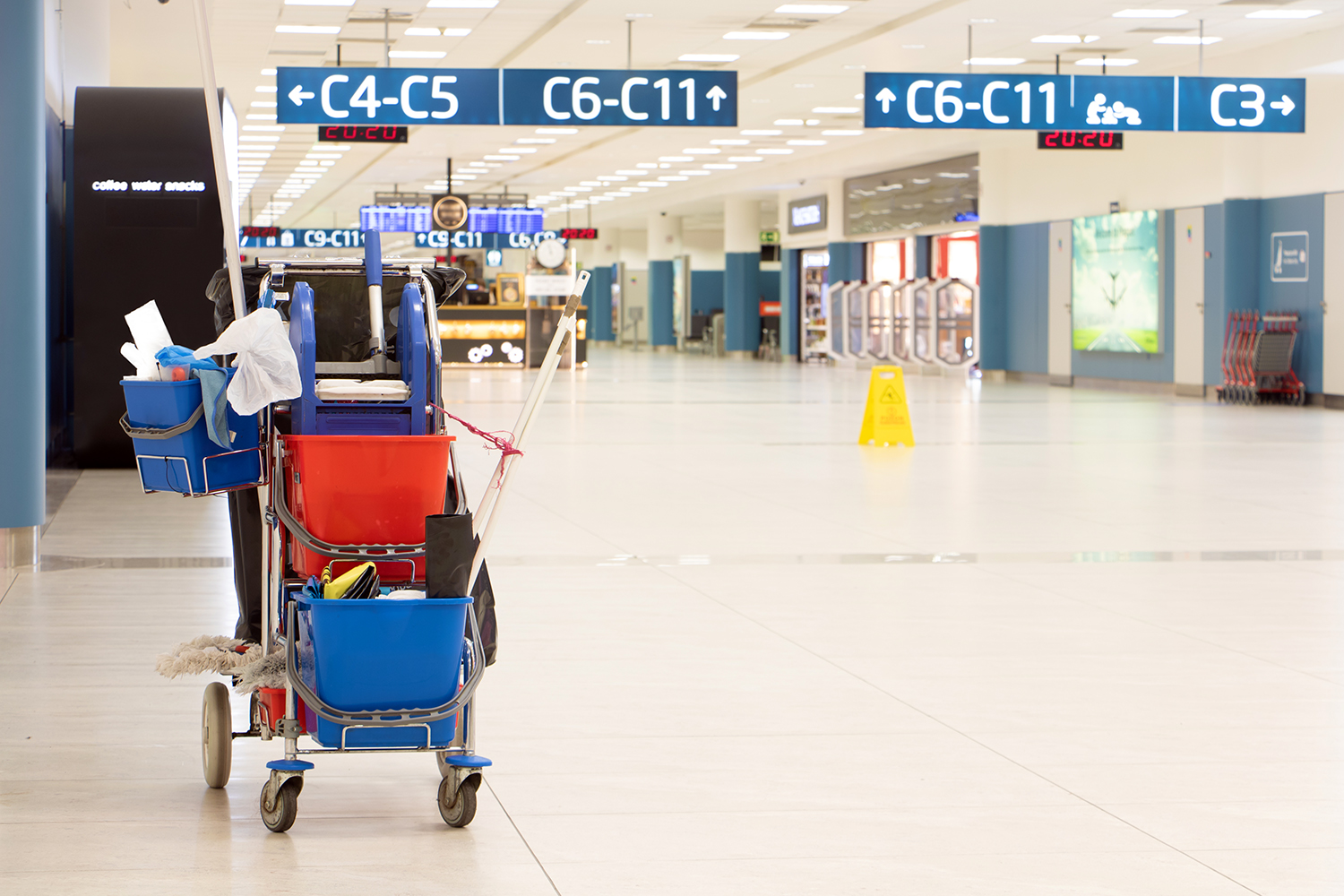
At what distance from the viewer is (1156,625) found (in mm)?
5656

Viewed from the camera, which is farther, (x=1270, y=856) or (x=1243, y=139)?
(x=1243, y=139)

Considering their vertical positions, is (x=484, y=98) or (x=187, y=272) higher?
(x=484, y=98)

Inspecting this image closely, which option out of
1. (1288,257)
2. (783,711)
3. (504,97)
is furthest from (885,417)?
(783,711)

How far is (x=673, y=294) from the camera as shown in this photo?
151 feet

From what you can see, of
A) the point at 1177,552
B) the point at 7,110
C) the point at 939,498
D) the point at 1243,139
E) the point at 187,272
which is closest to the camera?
the point at 7,110

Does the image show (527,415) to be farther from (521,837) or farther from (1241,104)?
(1241,104)

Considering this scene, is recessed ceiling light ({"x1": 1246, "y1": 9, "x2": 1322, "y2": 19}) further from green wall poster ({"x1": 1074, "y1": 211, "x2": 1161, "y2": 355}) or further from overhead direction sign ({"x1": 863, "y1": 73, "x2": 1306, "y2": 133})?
green wall poster ({"x1": 1074, "y1": 211, "x2": 1161, "y2": 355})

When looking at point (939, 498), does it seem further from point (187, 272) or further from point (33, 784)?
point (33, 784)

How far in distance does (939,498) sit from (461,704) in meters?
6.50

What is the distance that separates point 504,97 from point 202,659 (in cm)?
1063

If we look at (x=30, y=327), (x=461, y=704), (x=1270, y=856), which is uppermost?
(x=30, y=327)

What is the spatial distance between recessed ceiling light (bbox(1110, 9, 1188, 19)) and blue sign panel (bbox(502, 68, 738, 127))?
169 inches

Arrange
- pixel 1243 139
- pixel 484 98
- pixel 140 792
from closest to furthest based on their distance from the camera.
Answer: pixel 140 792 → pixel 484 98 → pixel 1243 139

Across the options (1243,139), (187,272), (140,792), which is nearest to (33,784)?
(140,792)
